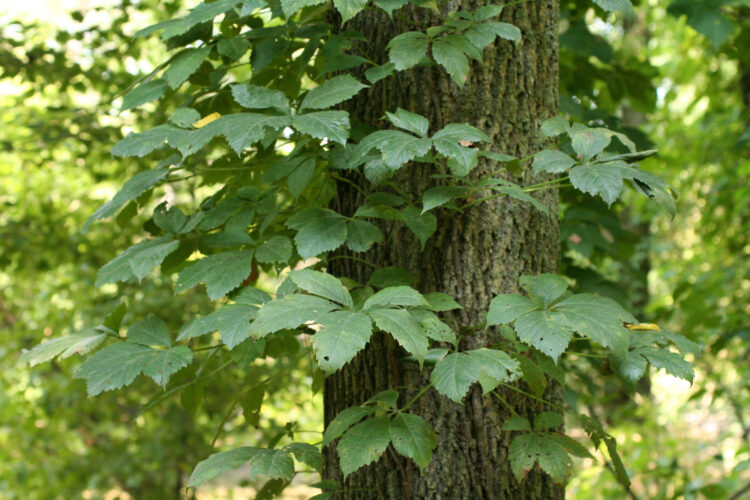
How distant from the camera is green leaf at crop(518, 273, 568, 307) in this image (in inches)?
43.1

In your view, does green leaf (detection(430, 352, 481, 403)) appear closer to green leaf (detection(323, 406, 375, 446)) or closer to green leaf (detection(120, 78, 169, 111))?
green leaf (detection(323, 406, 375, 446))

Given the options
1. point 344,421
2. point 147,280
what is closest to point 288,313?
point 344,421

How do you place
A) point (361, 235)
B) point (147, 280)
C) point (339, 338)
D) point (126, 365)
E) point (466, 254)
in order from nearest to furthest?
point (339, 338) → point (126, 365) → point (361, 235) → point (466, 254) → point (147, 280)

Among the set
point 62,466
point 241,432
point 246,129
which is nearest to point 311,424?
point 241,432

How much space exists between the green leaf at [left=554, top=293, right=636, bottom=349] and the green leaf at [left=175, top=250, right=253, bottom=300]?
546 millimetres

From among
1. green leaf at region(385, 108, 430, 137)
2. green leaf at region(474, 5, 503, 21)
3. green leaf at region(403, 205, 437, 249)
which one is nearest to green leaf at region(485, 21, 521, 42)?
green leaf at region(474, 5, 503, 21)

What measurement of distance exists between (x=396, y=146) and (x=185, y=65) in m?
0.52

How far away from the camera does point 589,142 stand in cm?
113

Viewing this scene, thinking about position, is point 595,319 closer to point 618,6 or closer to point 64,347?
point 618,6

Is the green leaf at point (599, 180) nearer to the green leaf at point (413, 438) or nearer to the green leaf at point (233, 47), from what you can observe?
the green leaf at point (413, 438)

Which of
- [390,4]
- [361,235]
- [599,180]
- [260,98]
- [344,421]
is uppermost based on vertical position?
[390,4]

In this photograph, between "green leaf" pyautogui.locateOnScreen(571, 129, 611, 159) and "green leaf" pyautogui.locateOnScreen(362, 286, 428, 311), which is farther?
"green leaf" pyautogui.locateOnScreen(571, 129, 611, 159)

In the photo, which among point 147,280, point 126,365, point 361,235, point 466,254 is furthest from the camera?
point 147,280

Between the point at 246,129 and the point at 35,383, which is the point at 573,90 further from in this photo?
the point at 35,383
